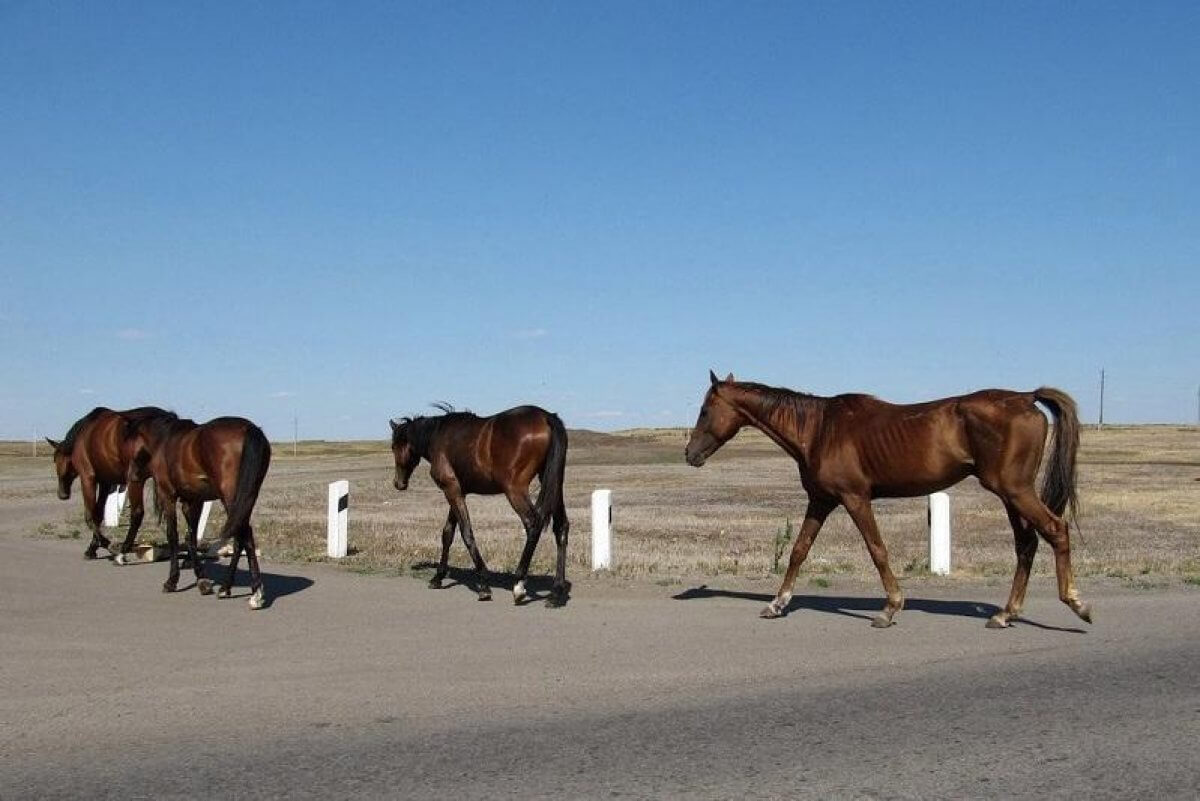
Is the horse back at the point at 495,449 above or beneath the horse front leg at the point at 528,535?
above

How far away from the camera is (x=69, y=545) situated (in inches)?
712

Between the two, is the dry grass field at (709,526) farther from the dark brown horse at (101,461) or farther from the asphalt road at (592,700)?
the asphalt road at (592,700)

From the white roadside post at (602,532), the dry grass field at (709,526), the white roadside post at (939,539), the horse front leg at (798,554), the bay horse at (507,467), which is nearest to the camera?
the horse front leg at (798,554)

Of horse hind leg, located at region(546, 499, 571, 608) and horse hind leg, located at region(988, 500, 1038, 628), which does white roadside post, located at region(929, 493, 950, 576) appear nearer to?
horse hind leg, located at region(988, 500, 1038, 628)

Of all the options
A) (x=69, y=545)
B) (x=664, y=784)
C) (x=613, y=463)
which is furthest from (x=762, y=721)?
(x=613, y=463)

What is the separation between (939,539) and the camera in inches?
615

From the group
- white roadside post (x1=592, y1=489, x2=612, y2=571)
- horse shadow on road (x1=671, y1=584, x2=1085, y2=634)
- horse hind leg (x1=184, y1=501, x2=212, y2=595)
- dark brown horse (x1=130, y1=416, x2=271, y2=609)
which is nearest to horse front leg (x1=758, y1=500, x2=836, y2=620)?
horse shadow on road (x1=671, y1=584, x2=1085, y2=634)

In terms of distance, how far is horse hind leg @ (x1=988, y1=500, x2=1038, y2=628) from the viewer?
10227 mm

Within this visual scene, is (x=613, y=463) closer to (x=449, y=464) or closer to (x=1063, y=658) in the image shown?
(x=449, y=464)

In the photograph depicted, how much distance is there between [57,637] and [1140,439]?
106632 millimetres

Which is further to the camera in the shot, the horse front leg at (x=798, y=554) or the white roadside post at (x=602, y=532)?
the white roadside post at (x=602, y=532)

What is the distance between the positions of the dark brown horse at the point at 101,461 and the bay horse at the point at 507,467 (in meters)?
5.06

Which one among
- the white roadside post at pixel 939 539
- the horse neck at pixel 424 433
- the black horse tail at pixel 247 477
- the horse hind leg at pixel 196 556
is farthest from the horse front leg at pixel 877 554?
the horse hind leg at pixel 196 556

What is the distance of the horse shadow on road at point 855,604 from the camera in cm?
1127
